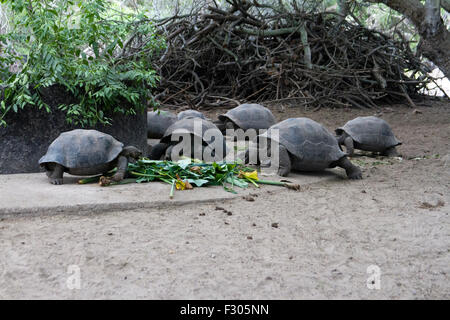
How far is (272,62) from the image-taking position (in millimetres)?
9602

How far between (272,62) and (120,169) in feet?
21.6

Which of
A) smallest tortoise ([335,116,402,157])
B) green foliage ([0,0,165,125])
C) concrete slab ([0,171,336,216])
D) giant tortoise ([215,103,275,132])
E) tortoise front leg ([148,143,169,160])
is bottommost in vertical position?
concrete slab ([0,171,336,216])

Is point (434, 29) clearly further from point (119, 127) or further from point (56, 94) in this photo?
point (56, 94)

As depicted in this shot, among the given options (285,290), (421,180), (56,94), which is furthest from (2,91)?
(421,180)

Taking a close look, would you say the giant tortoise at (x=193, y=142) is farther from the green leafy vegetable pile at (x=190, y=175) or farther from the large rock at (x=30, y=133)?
the large rock at (x=30, y=133)

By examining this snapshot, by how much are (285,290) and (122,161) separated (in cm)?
211

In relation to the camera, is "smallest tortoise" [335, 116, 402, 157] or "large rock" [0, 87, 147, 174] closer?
"large rock" [0, 87, 147, 174]

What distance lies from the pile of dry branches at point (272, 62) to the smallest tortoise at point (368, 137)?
3705mm

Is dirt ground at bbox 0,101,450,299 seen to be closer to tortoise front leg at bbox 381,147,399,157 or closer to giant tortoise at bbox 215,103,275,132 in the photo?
tortoise front leg at bbox 381,147,399,157

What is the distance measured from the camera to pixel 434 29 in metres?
7.64

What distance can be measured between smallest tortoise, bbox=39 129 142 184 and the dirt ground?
682 mm

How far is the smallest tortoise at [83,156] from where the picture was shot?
3512mm

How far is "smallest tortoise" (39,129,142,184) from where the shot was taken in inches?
138

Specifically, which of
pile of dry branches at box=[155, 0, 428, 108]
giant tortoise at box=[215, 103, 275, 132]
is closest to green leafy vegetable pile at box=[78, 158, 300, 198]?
giant tortoise at box=[215, 103, 275, 132]
